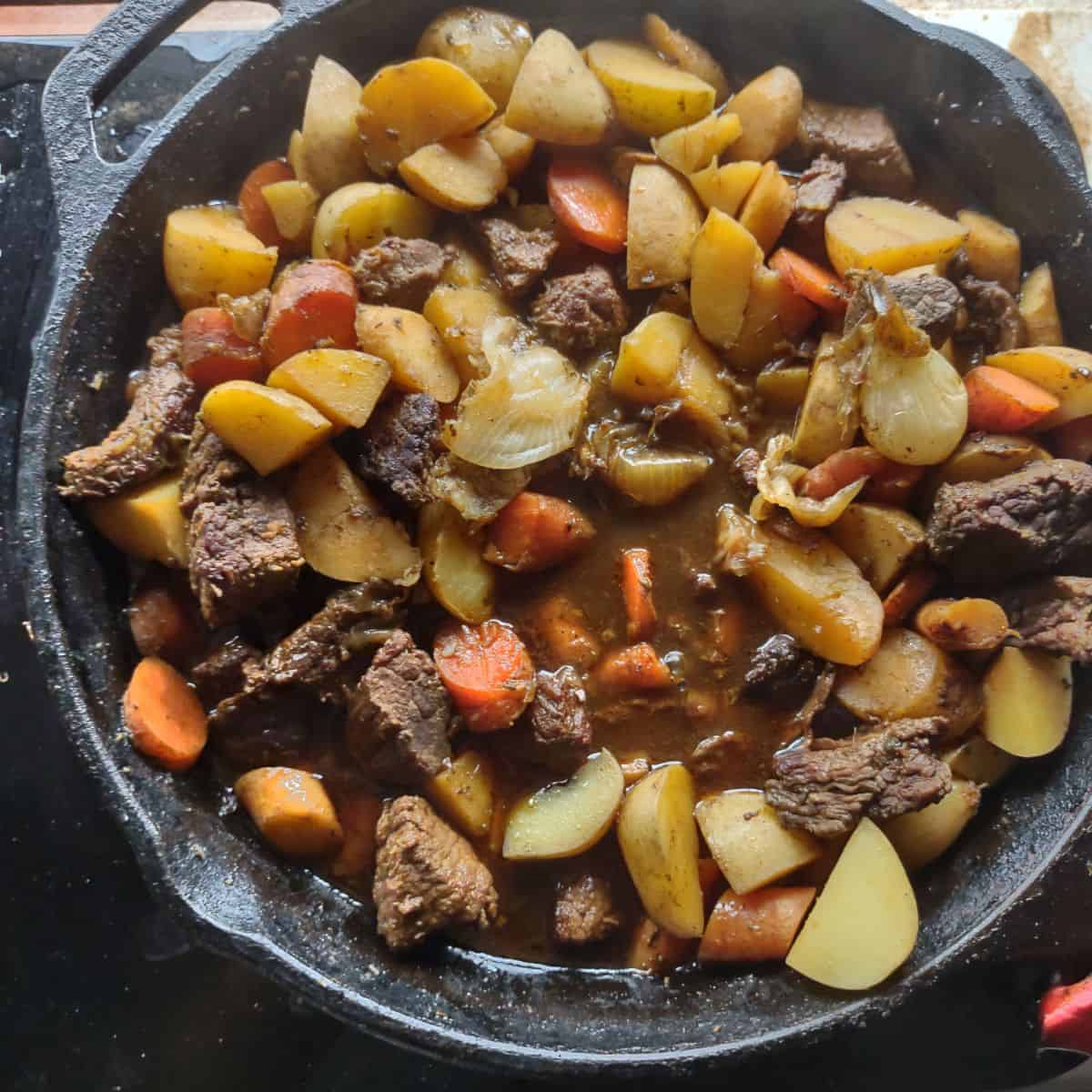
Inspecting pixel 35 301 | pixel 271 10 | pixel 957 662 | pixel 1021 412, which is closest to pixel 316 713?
pixel 35 301

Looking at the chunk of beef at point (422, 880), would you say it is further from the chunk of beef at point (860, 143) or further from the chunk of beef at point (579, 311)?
the chunk of beef at point (860, 143)

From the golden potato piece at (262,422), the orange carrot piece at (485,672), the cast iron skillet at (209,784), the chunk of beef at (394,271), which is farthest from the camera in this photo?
the chunk of beef at (394,271)

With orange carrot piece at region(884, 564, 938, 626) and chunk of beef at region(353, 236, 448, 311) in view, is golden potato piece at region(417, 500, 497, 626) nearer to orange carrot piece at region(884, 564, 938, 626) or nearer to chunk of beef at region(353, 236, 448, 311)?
chunk of beef at region(353, 236, 448, 311)

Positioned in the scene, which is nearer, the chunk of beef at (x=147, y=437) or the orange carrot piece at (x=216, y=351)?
the chunk of beef at (x=147, y=437)

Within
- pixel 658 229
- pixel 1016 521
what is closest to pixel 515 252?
pixel 658 229

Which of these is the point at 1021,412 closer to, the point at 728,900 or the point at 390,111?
the point at 728,900

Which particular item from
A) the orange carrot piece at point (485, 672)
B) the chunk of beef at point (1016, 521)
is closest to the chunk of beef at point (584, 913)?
the orange carrot piece at point (485, 672)

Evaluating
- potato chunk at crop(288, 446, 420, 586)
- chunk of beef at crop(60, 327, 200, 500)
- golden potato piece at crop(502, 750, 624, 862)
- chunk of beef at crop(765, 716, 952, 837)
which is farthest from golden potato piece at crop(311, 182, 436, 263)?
chunk of beef at crop(765, 716, 952, 837)
